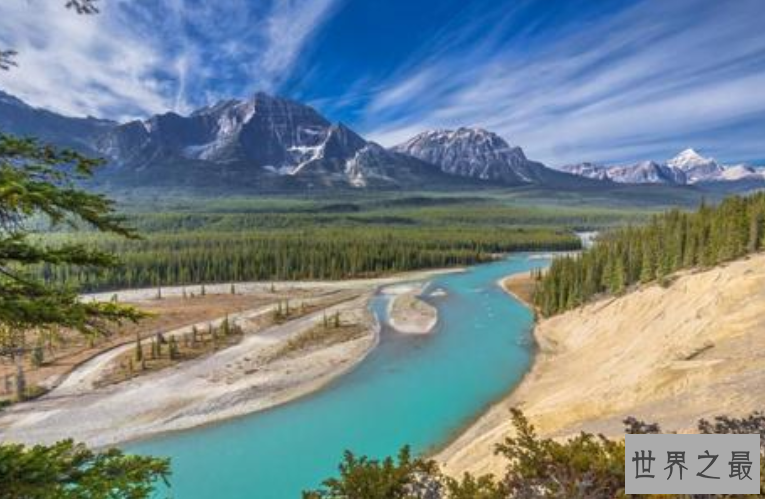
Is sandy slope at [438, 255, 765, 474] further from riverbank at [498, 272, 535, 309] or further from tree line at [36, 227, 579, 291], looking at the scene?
tree line at [36, 227, 579, 291]

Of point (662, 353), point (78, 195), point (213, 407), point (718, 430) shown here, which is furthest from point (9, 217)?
point (213, 407)

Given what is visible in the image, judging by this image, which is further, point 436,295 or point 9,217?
point 436,295

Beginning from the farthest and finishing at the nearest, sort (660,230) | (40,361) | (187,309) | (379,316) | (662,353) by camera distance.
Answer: (187,309) → (379,316) → (660,230) → (40,361) → (662,353)

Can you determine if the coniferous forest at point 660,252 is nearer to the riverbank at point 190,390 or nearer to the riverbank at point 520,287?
the riverbank at point 520,287

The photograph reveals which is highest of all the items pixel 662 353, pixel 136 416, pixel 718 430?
pixel 718 430

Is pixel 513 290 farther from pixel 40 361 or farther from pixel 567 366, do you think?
pixel 40 361

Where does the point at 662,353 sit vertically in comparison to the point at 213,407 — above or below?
above

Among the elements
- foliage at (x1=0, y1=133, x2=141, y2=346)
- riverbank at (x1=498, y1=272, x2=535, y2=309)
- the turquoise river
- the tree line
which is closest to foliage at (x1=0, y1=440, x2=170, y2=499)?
foliage at (x1=0, y1=133, x2=141, y2=346)
